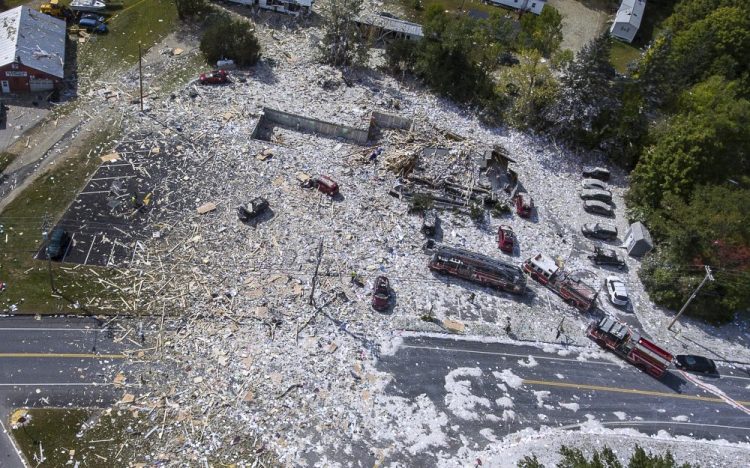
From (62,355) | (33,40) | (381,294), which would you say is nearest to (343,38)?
(33,40)

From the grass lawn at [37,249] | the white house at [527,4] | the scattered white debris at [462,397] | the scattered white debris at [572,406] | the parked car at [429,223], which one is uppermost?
the white house at [527,4]

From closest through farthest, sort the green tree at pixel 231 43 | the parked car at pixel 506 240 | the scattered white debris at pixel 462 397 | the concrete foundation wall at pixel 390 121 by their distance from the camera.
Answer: the scattered white debris at pixel 462 397, the parked car at pixel 506 240, the concrete foundation wall at pixel 390 121, the green tree at pixel 231 43

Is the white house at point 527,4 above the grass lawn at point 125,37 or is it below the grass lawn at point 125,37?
above

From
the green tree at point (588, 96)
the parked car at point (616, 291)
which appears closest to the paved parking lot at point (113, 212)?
the parked car at point (616, 291)

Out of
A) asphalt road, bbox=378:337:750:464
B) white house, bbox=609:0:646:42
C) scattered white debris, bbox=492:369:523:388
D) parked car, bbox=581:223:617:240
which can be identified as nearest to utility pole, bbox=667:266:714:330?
asphalt road, bbox=378:337:750:464

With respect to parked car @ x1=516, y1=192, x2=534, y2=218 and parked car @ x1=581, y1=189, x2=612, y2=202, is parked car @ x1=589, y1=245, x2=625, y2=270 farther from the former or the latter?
parked car @ x1=581, y1=189, x2=612, y2=202

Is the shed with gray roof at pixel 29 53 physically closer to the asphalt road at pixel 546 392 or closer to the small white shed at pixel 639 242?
the asphalt road at pixel 546 392
